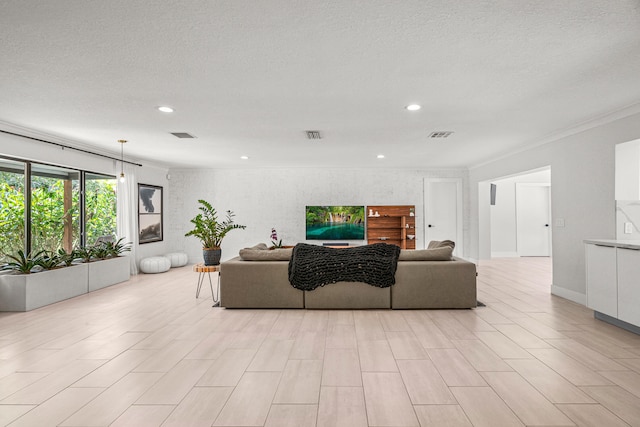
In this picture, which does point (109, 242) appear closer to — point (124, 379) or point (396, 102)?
point (124, 379)

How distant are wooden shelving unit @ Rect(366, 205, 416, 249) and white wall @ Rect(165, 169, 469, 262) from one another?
16 cm

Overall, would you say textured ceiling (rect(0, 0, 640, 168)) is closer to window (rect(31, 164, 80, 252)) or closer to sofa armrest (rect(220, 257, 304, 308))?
window (rect(31, 164, 80, 252))

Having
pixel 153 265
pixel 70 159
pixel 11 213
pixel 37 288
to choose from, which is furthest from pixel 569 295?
pixel 70 159

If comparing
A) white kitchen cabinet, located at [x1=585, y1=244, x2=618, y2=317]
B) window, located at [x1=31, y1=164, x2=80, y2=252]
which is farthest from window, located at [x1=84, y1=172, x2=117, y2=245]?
white kitchen cabinet, located at [x1=585, y1=244, x2=618, y2=317]

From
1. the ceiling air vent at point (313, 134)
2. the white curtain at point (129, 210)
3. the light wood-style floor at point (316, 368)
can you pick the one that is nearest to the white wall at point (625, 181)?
the light wood-style floor at point (316, 368)

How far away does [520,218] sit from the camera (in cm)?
1018

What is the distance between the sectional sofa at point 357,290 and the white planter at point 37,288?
2.43m

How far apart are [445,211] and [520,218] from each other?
2.29 m

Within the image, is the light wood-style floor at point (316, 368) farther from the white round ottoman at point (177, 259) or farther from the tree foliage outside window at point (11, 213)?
the white round ottoman at point (177, 259)

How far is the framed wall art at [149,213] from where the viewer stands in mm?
8211

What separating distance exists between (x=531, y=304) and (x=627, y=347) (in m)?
1.61

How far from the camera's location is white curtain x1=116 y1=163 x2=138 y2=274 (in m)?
7.29

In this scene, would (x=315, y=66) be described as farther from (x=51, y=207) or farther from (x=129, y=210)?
(x=129, y=210)

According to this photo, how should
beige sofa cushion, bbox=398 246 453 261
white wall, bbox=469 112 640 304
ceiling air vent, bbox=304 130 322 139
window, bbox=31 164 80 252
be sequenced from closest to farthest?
white wall, bbox=469 112 640 304
beige sofa cushion, bbox=398 246 453 261
ceiling air vent, bbox=304 130 322 139
window, bbox=31 164 80 252
